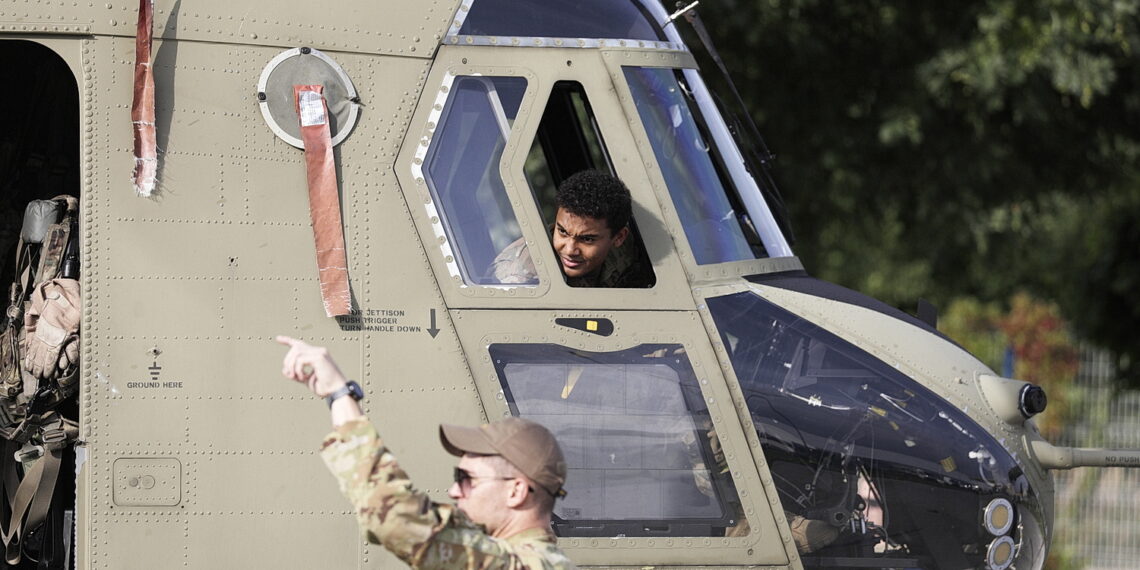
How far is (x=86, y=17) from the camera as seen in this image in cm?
460

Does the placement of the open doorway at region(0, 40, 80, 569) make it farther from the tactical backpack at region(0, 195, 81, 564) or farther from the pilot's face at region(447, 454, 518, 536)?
the pilot's face at region(447, 454, 518, 536)

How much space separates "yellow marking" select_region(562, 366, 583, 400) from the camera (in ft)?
15.2

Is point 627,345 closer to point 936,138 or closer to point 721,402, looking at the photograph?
point 721,402

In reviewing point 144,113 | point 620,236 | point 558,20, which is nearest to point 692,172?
point 620,236

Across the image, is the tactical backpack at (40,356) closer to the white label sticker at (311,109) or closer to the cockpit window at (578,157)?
the white label sticker at (311,109)

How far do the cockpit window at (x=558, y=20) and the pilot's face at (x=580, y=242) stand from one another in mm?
655

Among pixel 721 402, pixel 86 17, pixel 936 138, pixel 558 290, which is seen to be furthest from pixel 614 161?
pixel 936 138

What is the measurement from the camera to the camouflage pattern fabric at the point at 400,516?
3.09 m

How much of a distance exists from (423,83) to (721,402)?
1.49 m

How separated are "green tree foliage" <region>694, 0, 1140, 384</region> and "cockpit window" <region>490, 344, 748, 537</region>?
5.97 meters

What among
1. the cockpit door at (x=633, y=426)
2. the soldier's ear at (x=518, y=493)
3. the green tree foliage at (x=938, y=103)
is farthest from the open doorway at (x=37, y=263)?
the green tree foliage at (x=938, y=103)

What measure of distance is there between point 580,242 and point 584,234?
4 centimetres

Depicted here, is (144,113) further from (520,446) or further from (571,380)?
(520,446)

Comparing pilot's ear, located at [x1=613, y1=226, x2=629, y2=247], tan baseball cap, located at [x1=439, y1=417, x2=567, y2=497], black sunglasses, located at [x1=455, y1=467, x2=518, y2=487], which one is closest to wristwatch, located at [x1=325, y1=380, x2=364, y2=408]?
tan baseball cap, located at [x1=439, y1=417, x2=567, y2=497]
